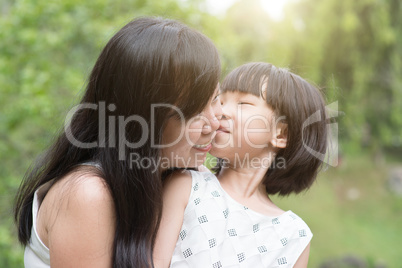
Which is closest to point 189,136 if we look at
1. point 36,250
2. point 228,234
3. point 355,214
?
point 228,234

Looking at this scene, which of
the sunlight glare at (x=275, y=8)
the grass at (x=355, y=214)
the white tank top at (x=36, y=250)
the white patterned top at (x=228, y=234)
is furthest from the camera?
the sunlight glare at (x=275, y=8)

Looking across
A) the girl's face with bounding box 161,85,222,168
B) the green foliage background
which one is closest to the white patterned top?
the girl's face with bounding box 161,85,222,168

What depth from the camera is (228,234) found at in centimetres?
143

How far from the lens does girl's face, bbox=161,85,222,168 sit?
1322 mm

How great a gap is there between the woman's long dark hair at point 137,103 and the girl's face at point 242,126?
262 millimetres

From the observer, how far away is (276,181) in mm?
1730

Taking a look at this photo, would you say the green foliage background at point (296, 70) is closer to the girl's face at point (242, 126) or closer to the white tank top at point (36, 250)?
the girl's face at point (242, 126)

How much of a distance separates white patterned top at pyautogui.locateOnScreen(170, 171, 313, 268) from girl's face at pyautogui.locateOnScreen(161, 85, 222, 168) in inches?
4.6

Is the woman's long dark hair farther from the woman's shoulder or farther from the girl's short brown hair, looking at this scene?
the girl's short brown hair

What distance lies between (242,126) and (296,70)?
18.9 inches

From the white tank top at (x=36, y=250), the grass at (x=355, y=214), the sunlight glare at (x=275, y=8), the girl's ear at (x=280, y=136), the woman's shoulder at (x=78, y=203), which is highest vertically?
the sunlight glare at (x=275, y=8)

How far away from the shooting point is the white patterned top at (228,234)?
1.37m

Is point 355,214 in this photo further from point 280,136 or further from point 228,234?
point 228,234

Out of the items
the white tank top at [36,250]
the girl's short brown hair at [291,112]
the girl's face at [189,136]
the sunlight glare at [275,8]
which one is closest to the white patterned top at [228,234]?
the girl's face at [189,136]
